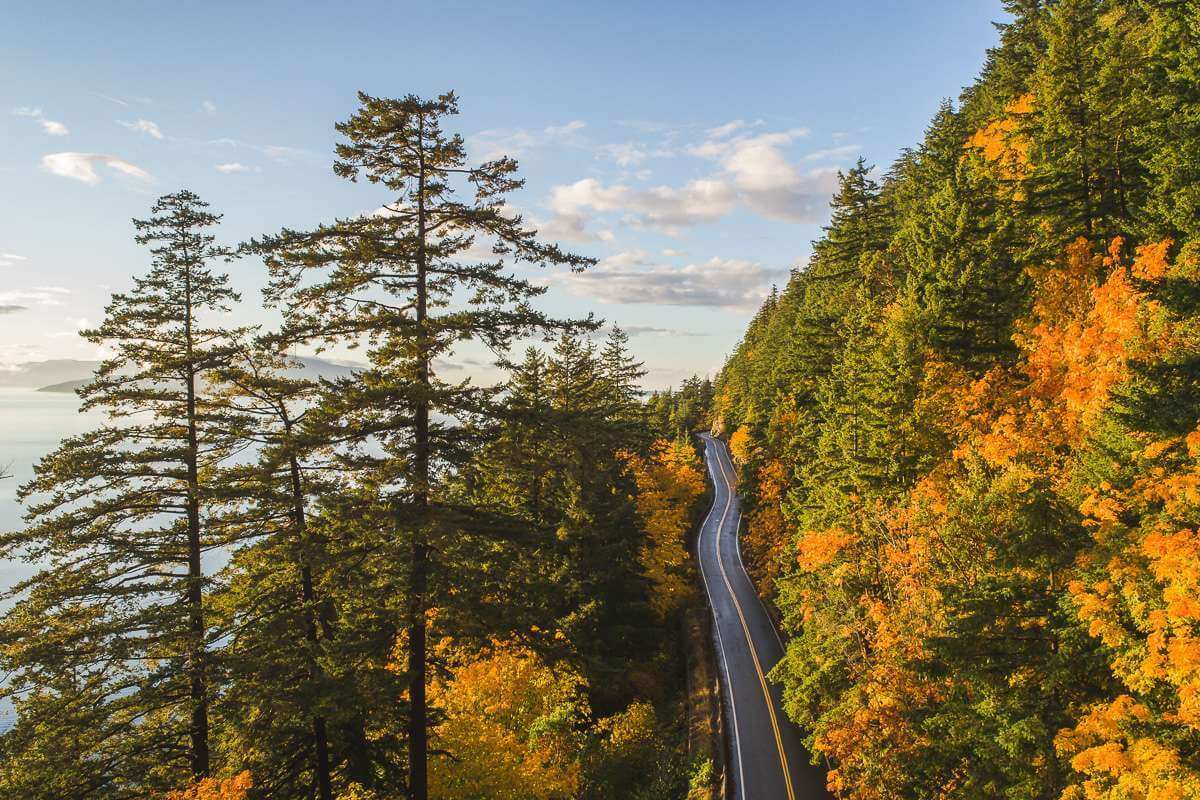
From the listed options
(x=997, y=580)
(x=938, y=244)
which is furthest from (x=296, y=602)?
(x=938, y=244)

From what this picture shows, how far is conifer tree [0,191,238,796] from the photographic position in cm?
1352

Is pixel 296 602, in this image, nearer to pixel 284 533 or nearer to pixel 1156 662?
pixel 284 533

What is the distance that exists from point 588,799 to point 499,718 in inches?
188

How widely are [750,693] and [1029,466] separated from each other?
2091cm

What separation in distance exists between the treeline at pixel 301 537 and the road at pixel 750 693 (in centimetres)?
1133

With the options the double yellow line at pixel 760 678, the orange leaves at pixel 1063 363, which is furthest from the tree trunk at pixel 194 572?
the orange leaves at pixel 1063 363

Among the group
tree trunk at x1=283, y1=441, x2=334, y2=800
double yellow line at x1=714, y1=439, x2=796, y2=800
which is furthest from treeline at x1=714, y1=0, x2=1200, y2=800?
tree trunk at x1=283, y1=441, x2=334, y2=800

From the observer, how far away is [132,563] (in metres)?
15.1

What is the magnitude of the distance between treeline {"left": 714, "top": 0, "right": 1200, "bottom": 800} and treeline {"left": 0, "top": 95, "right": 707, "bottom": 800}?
963 cm

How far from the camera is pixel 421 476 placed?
480 inches

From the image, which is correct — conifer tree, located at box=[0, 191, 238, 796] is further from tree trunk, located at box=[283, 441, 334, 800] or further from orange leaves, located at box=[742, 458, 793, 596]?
orange leaves, located at box=[742, 458, 793, 596]

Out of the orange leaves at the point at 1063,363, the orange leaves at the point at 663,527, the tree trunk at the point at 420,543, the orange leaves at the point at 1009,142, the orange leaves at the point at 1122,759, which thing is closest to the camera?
the orange leaves at the point at 1122,759

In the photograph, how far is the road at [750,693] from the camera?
2441 cm

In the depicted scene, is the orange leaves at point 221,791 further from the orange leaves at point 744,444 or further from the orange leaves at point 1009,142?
the orange leaves at point 744,444
